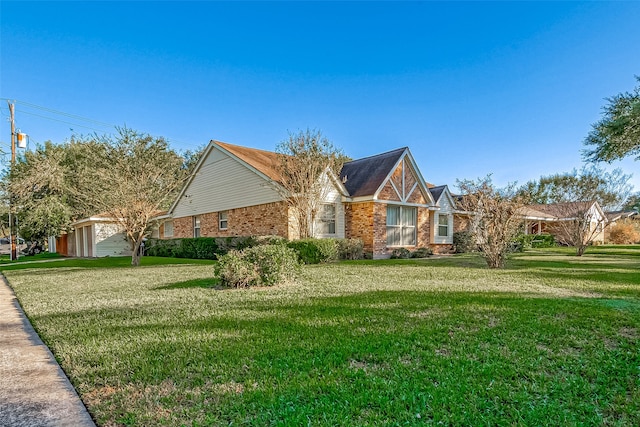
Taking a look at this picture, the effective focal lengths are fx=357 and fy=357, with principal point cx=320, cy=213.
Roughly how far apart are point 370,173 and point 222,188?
8392 millimetres

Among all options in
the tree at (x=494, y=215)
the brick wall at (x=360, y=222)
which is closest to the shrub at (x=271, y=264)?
the tree at (x=494, y=215)

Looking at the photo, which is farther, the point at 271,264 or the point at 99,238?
the point at 99,238

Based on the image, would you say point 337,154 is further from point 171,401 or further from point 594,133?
point 171,401

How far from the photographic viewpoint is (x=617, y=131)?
44.3ft

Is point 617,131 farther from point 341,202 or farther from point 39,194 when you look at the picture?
point 39,194

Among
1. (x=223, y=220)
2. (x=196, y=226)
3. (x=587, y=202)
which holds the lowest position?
(x=196, y=226)

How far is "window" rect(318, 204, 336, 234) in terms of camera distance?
17.4 meters

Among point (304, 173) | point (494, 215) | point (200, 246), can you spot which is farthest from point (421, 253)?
point (200, 246)

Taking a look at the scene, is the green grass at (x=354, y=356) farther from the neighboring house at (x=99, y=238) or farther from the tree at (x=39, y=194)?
the tree at (x=39, y=194)

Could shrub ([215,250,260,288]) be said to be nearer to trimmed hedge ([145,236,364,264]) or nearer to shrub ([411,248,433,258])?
trimmed hedge ([145,236,364,264])

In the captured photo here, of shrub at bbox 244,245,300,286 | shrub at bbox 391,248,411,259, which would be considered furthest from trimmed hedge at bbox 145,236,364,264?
shrub at bbox 391,248,411,259

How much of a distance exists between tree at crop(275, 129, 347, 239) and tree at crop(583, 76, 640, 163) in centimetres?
1113

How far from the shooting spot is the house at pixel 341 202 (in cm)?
1742

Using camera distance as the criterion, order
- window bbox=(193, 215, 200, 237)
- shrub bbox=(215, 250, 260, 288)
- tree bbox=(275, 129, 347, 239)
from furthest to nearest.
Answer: window bbox=(193, 215, 200, 237) < tree bbox=(275, 129, 347, 239) < shrub bbox=(215, 250, 260, 288)
